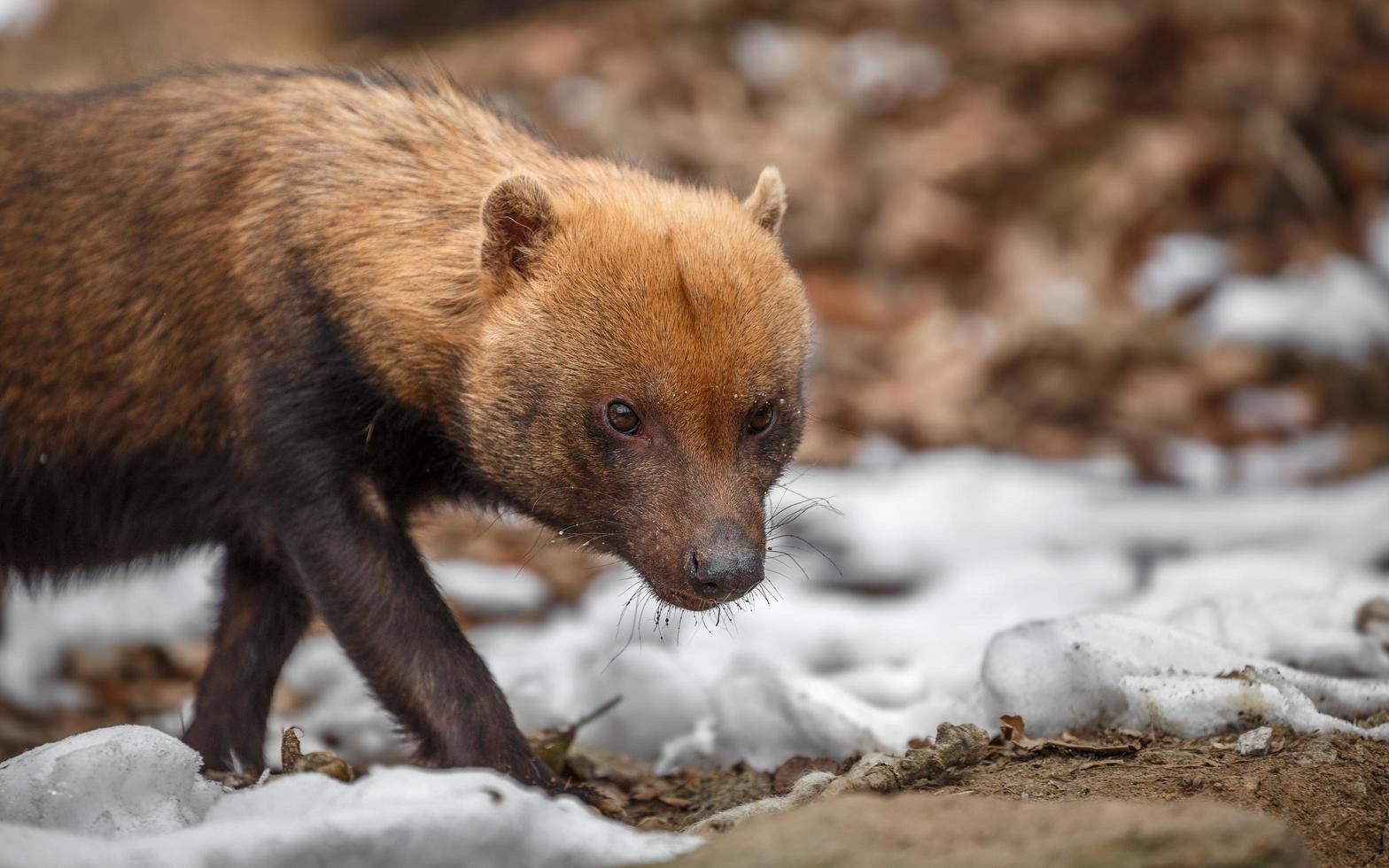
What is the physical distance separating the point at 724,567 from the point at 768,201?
1.52m

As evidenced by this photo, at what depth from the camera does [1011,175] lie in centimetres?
1194

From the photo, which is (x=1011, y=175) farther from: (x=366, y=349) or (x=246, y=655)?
(x=366, y=349)

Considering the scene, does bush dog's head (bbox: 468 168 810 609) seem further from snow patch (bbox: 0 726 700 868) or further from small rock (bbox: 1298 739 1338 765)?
small rock (bbox: 1298 739 1338 765)

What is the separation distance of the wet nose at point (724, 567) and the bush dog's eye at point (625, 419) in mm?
409

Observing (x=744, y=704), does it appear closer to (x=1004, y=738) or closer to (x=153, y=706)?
(x=1004, y=738)

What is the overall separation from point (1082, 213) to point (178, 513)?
826 centimetres

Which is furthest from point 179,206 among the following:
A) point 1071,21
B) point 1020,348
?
point 1071,21

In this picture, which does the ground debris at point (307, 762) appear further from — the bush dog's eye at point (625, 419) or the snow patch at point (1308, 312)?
the snow patch at point (1308, 312)

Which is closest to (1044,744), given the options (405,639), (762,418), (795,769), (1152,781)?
(1152,781)

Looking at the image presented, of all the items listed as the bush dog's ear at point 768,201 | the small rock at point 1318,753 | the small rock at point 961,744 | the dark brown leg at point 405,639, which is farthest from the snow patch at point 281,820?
the bush dog's ear at point 768,201

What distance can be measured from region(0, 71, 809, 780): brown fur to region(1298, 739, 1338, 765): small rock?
1.58 meters

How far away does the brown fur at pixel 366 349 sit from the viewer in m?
4.45

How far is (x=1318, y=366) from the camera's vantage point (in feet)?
34.6

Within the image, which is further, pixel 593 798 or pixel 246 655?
pixel 246 655
